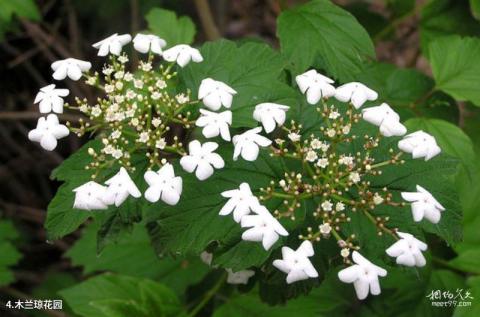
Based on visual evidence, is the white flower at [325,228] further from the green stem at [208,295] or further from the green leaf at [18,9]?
the green leaf at [18,9]

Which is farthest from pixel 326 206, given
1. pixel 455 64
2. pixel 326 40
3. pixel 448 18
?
pixel 448 18

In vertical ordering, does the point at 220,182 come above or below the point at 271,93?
below

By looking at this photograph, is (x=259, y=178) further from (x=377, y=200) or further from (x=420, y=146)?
(x=420, y=146)

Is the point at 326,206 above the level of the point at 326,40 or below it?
below

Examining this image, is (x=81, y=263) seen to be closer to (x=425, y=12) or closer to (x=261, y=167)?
(x=261, y=167)

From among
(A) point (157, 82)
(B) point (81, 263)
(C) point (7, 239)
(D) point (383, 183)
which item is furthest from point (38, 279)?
(D) point (383, 183)

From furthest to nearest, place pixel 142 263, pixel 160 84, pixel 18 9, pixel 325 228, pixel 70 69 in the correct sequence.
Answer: pixel 18 9
pixel 142 263
pixel 70 69
pixel 160 84
pixel 325 228
